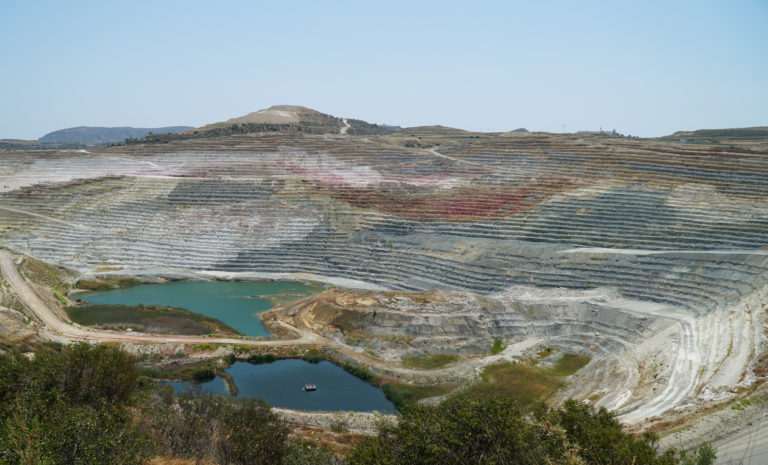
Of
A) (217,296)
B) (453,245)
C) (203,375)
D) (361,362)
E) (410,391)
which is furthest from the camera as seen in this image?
(453,245)

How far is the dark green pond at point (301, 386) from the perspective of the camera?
30.0 m

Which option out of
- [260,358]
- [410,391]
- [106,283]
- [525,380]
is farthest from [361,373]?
[106,283]

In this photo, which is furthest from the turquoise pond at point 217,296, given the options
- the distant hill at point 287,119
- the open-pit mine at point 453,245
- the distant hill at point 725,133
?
the distant hill at point 725,133

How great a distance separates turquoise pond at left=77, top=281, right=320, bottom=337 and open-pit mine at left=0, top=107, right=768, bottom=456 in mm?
1846

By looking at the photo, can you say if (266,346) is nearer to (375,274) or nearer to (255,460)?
(375,274)

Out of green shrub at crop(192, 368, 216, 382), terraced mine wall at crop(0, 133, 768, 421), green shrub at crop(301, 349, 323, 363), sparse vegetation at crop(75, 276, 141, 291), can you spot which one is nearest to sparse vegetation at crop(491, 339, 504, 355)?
terraced mine wall at crop(0, 133, 768, 421)

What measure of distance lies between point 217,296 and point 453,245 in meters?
24.4

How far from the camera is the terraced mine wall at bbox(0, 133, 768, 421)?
32844 millimetres

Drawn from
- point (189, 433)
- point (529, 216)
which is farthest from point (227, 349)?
point (529, 216)

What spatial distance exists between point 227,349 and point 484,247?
2644 centimetres

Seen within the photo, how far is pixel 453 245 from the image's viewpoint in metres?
53.9

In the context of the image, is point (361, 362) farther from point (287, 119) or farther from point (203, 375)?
point (287, 119)

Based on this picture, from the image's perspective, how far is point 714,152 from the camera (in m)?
56.3

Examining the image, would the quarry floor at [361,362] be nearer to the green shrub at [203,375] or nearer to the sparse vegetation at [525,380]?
the sparse vegetation at [525,380]
